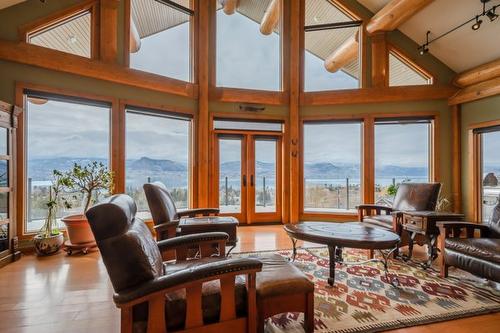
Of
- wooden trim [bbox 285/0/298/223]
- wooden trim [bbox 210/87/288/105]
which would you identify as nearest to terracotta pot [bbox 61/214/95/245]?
wooden trim [bbox 210/87/288/105]

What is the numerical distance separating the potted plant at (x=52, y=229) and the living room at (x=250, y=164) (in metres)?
0.03

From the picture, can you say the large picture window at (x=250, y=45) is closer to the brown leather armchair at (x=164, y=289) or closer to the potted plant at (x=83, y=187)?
the potted plant at (x=83, y=187)

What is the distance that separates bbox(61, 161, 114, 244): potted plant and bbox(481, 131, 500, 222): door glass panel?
6.70 metres

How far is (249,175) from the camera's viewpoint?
564 cm

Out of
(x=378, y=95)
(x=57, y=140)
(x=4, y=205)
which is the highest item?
(x=378, y=95)

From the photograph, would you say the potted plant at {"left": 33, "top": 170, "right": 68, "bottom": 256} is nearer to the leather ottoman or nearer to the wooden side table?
the leather ottoman

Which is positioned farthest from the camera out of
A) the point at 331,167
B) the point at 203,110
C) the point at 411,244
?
the point at 331,167

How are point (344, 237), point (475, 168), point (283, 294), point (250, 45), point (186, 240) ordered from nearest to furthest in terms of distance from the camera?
point (283, 294) < point (186, 240) < point (344, 237) < point (475, 168) < point (250, 45)

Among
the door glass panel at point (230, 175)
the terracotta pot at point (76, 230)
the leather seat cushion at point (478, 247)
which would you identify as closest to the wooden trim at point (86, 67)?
the door glass panel at point (230, 175)

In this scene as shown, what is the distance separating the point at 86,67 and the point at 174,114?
1.57m

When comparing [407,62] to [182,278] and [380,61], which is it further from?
[182,278]

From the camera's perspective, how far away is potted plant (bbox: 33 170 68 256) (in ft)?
11.5

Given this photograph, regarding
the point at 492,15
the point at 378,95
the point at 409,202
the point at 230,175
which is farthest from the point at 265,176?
the point at 492,15

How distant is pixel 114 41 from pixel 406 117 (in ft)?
19.0
